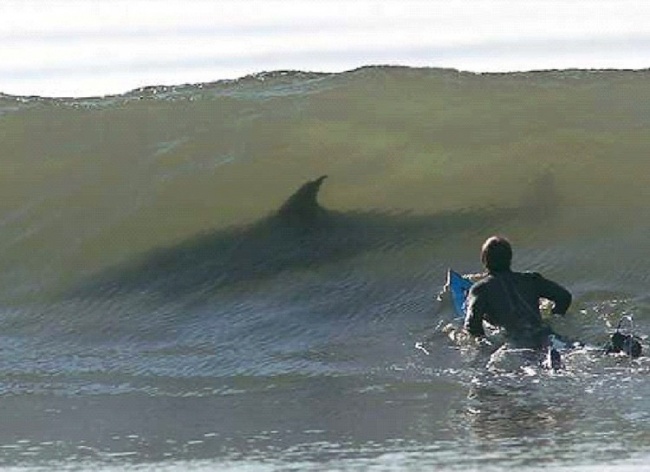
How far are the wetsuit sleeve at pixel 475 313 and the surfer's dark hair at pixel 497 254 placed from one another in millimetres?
224

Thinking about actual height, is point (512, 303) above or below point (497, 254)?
below

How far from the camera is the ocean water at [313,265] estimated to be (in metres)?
10.3

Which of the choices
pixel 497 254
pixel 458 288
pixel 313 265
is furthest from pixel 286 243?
pixel 497 254

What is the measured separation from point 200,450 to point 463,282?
13.7ft

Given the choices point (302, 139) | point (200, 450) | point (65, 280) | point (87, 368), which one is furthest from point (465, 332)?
point (302, 139)

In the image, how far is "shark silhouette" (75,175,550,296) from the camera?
15.9 m

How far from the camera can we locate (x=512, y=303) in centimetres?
1263

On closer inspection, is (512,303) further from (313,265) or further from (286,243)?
(286,243)

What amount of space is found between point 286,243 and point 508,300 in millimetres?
4011

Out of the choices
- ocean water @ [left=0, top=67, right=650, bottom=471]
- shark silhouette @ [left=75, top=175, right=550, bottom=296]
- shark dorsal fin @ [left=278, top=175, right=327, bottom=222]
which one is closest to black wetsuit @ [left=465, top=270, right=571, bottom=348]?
ocean water @ [left=0, top=67, right=650, bottom=471]

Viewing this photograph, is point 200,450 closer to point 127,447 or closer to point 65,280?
point 127,447

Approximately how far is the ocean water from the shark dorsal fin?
0.03 m

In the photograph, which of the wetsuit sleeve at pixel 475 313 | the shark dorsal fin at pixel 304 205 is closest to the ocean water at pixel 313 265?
the shark dorsal fin at pixel 304 205

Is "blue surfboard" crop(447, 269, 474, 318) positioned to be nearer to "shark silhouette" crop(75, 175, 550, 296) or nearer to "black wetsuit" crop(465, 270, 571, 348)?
"black wetsuit" crop(465, 270, 571, 348)
